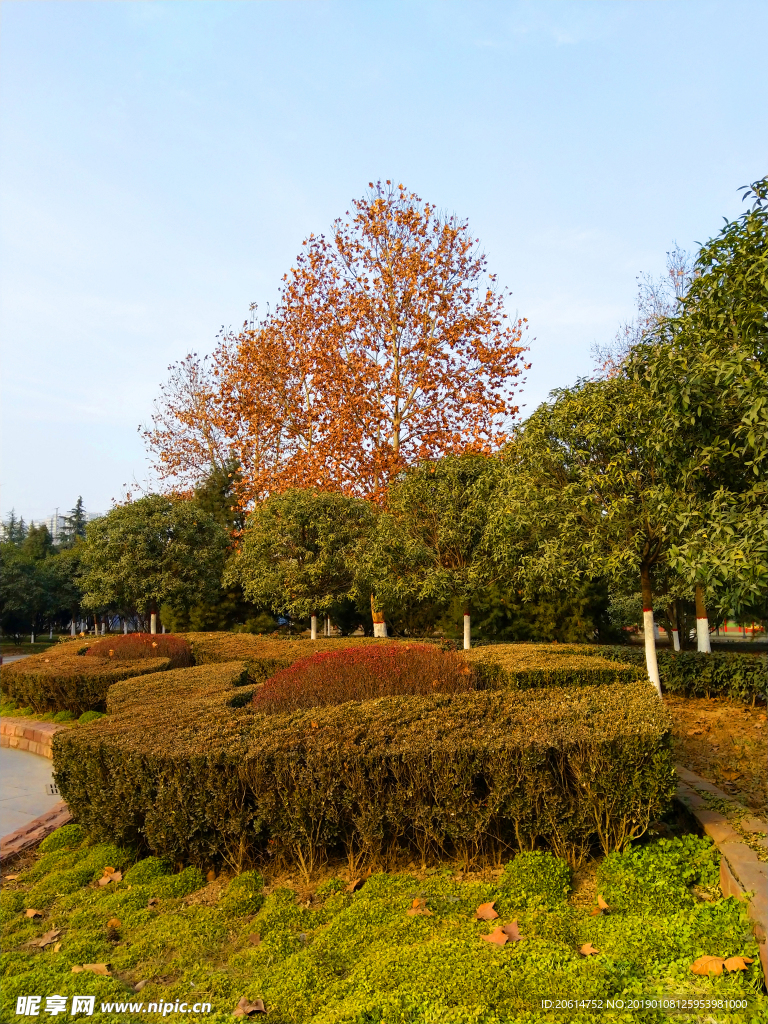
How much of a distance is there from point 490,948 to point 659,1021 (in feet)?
2.02

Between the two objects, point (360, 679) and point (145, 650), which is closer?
point (360, 679)

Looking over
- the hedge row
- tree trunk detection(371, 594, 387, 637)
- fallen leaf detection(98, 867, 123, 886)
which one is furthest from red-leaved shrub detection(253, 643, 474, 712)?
tree trunk detection(371, 594, 387, 637)

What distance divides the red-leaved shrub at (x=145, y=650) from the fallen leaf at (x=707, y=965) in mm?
8627

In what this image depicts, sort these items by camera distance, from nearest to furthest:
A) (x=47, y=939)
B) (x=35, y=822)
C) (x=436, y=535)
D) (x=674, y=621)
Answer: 1. (x=47, y=939)
2. (x=35, y=822)
3. (x=436, y=535)
4. (x=674, y=621)

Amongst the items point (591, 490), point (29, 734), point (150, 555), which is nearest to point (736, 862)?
point (591, 490)

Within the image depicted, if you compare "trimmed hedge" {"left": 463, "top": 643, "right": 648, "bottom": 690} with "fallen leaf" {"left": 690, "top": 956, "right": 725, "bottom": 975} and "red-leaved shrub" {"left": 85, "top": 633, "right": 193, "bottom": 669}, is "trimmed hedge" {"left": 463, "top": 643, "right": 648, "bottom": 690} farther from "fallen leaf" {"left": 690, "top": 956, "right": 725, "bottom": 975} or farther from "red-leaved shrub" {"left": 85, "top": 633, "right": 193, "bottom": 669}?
"red-leaved shrub" {"left": 85, "top": 633, "right": 193, "bottom": 669}

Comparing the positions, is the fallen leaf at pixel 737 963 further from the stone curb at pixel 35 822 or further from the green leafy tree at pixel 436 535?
the green leafy tree at pixel 436 535

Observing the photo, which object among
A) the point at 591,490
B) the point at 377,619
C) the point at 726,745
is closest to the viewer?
the point at 726,745

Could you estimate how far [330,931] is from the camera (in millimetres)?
2830

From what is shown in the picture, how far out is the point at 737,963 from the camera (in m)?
2.43

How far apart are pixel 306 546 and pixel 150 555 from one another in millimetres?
5316

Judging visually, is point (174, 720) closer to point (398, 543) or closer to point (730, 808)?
point (730, 808)

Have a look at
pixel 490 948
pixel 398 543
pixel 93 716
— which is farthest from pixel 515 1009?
pixel 398 543

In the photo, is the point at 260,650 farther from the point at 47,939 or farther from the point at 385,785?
the point at 47,939
